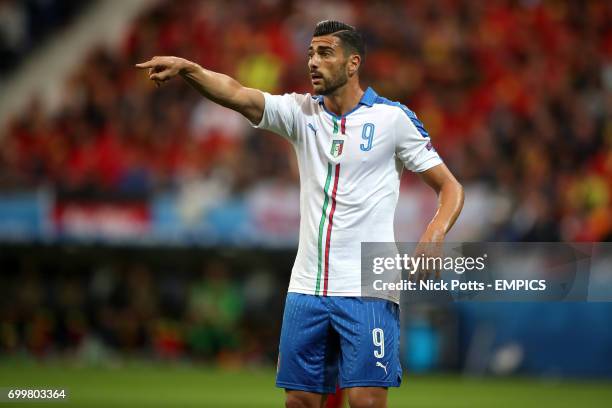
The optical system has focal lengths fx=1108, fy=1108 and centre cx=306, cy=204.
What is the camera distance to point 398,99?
1628 centimetres

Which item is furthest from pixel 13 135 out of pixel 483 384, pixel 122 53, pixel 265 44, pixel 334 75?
pixel 334 75

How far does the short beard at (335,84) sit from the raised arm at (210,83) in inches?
12.6

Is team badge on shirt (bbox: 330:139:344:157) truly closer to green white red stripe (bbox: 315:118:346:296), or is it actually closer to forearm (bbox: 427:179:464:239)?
green white red stripe (bbox: 315:118:346:296)

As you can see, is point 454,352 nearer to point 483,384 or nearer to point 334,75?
point 483,384

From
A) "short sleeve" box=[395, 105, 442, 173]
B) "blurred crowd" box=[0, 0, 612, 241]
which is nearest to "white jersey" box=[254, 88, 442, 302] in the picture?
"short sleeve" box=[395, 105, 442, 173]

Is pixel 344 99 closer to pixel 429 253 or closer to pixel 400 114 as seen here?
pixel 400 114

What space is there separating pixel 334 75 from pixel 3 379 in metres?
7.36

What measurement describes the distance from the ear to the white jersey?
15 cm

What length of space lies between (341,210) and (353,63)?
30.1 inches

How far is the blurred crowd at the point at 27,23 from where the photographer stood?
2033cm

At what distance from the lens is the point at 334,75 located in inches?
220

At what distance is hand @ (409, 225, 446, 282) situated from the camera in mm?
5316

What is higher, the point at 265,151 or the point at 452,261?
the point at 265,151

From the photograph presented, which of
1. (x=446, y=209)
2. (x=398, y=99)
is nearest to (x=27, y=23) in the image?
(x=398, y=99)
